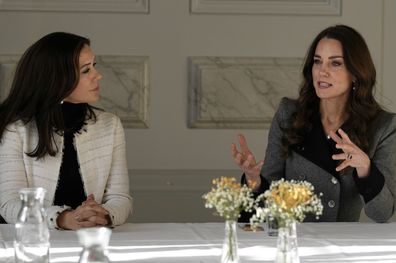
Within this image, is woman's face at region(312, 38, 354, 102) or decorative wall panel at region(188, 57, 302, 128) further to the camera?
decorative wall panel at region(188, 57, 302, 128)

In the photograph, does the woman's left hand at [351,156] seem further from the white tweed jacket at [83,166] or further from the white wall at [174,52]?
the white wall at [174,52]

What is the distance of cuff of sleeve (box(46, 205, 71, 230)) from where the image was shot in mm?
3006

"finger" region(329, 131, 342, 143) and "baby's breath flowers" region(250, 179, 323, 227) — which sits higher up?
"baby's breath flowers" region(250, 179, 323, 227)

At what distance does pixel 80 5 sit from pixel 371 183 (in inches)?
88.5

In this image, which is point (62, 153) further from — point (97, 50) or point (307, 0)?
point (307, 0)

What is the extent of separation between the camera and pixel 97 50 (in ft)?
16.3

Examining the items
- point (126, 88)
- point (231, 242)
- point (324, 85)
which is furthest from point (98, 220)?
point (126, 88)

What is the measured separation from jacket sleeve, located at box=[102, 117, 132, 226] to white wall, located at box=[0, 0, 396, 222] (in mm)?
1511

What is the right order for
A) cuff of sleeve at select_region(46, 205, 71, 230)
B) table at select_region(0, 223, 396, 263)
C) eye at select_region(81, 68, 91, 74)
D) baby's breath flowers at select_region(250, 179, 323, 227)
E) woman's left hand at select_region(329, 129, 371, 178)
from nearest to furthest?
baby's breath flowers at select_region(250, 179, 323, 227) < table at select_region(0, 223, 396, 263) < cuff of sleeve at select_region(46, 205, 71, 230) < woman's left hand at select_region(329, 129, 371, 178) < eye at select_region(81, 68, 91, 74)

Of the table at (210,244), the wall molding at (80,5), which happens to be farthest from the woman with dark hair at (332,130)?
the wall molding at (80,5)

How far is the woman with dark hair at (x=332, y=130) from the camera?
3512 mm

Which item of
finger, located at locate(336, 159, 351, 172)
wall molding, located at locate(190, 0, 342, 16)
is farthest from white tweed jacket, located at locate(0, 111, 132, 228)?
wall molding, located at locate(190, 0, 342, 16)

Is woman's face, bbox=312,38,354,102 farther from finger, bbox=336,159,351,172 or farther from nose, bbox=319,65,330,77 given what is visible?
finger, bbox=336,159,351,172

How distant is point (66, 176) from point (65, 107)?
0.27 m
